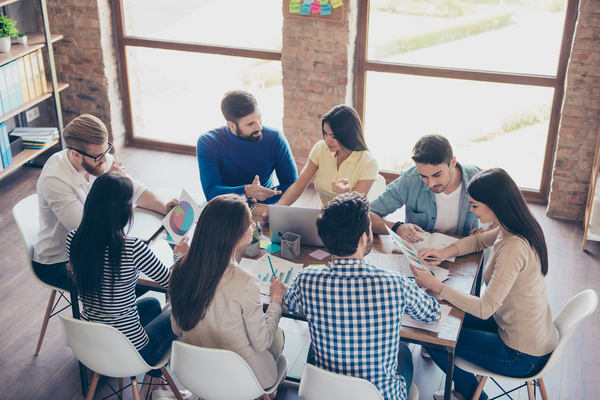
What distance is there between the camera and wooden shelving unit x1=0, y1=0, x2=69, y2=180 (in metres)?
4.52

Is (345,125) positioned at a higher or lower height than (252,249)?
higher

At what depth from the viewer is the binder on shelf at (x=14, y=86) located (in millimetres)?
4535

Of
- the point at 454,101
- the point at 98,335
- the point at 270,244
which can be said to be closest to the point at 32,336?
the point at 98,335

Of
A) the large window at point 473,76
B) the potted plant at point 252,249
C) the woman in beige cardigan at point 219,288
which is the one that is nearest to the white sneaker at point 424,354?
the potted plant at point 252,249

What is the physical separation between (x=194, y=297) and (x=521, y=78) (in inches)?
137

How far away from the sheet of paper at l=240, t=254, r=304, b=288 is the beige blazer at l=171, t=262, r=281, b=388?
0.71ft

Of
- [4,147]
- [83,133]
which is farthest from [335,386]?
[4,147]

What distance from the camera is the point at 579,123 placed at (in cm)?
423

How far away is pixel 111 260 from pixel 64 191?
2.58 feet

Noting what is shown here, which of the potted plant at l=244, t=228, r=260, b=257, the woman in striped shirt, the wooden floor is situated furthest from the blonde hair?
the wooden floor

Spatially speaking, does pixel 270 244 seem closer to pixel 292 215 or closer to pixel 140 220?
pixel 292 215

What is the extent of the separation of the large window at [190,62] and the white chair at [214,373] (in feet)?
11.0

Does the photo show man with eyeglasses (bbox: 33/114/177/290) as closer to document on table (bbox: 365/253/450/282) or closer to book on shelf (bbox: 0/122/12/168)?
document on table (bbox: 365/253/450/282)

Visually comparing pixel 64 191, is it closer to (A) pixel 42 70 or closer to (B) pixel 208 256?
(B) pixel 208 256
